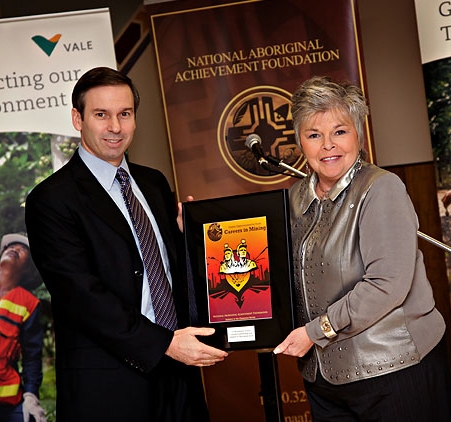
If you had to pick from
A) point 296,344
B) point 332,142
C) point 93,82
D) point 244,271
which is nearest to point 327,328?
point 296,344

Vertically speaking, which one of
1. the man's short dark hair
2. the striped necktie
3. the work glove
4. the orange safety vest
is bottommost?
the work glove

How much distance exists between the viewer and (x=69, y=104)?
13.6 ft

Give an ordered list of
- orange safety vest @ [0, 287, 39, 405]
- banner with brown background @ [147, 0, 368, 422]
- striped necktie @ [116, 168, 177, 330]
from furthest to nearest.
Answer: banner with brown background @ [147, 0, 368, 422] → orange safety vest @ [0, 287, 39, 405] → striped necktie @ [116, 168, 177, 330]

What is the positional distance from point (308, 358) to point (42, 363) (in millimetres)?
2032

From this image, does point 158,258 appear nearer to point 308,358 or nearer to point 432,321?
point 308,358

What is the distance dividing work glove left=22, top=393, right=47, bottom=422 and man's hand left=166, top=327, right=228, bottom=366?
1.73 meters

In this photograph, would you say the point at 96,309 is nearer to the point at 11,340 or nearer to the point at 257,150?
the point at 257,150

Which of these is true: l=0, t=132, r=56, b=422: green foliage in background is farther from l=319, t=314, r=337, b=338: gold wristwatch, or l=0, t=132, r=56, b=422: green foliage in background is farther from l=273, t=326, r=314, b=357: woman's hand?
l=319, t=314, r=337, b=338: gold wristwatch

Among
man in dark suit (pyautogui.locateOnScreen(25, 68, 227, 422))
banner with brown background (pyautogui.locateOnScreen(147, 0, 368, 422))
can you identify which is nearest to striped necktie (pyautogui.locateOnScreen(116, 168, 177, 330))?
man in dark suit (pyautogui.locateOnScreen(25, 68, 227, 422))

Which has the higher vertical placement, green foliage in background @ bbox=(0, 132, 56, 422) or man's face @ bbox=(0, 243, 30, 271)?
green foliage in background @ bbox=(0, 132, 56, 422)

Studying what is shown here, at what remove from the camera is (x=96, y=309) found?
2.60 m

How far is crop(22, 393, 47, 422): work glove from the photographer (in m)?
4.09

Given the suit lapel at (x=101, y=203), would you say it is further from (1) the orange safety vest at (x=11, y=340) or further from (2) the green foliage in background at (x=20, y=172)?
(1) the orange safety vest at (x=11, y=340)

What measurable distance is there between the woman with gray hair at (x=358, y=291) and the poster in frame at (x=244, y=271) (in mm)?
74
